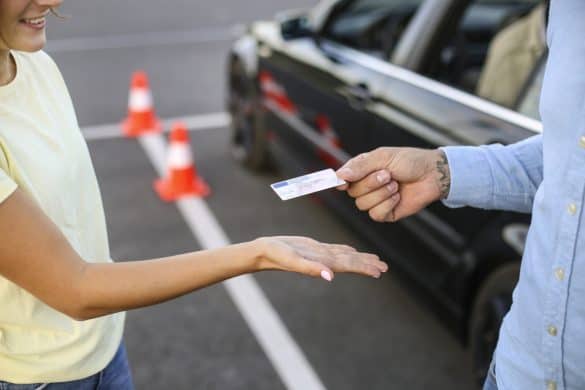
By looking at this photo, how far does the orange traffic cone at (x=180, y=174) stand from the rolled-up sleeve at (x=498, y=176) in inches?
140

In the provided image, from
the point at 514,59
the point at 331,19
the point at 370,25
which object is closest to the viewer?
the point at 514,59

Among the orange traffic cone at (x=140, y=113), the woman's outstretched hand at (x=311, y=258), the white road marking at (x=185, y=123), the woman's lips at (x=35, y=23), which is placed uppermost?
the woman's lips at (x=35, y=23)

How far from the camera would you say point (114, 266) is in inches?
59.4

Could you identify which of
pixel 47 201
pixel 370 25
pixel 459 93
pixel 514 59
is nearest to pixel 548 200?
pixel 47 201

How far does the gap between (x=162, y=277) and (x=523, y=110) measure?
74.3 inches

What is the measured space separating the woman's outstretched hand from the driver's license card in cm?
17

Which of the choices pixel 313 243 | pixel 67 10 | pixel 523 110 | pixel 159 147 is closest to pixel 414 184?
pixel 313 243

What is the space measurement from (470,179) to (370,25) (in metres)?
3.03

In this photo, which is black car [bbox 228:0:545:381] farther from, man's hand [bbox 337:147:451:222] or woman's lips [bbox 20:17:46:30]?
woman's lips [bbox 20:17:46:30]

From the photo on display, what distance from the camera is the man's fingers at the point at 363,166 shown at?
1.82 metres

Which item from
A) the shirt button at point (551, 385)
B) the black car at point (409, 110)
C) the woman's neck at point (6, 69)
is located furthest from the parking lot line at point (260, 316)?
the woman's neck at point (6, 69)

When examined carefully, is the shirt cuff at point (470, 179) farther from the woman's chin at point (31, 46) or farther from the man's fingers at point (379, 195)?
the woman's chin at point (31, 46)

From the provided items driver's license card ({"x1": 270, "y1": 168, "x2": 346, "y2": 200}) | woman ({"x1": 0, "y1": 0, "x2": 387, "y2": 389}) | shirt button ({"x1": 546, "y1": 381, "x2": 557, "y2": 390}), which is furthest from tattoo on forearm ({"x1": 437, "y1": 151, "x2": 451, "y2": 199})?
shirt button ({"x1": 546, "y1": 381, "x2": 557, "y2": 390})

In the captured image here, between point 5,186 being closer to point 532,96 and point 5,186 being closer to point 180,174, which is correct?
point 532,96
